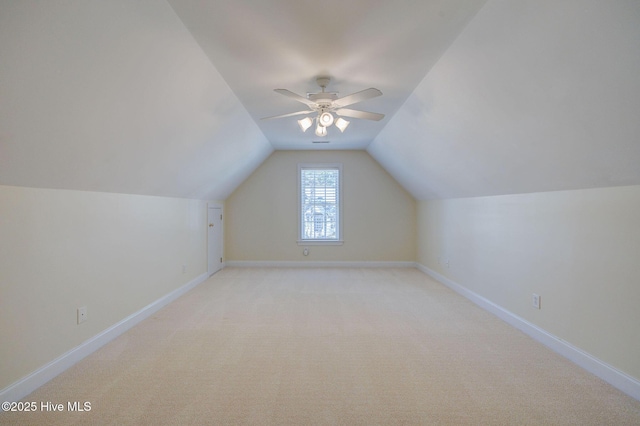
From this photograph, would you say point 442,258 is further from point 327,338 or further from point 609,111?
point 609,111

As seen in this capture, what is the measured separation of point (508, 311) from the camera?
3.45 metres

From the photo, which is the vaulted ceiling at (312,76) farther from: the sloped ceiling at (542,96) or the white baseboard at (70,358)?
the white baseboard at (70,358)

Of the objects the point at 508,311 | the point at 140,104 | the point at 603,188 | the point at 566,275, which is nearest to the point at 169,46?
the point at 140,104

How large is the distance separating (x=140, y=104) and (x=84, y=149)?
0.49 metres

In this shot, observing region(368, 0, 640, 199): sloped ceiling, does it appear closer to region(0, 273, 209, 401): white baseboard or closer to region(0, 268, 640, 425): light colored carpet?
region(0, 268, 640, 425): light colored carpet

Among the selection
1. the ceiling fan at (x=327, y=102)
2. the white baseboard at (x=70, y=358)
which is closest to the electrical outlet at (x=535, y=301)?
the ceiling fan at (x=327, y=102)

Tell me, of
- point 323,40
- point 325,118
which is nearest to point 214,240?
point 325,118

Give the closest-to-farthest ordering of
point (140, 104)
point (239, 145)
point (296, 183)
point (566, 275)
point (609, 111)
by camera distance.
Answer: point (609, 111) → point (140, 104) → point (566, 275) → point (239, 145) → point (296, 183)

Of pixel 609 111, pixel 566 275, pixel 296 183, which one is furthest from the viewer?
pixel 296 183

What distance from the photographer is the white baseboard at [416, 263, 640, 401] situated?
213 cm

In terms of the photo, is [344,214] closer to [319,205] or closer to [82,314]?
[319,205]

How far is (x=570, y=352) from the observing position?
2.60 meters

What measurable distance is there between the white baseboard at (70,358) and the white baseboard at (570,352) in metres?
3.83

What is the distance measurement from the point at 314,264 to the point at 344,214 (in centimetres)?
118
